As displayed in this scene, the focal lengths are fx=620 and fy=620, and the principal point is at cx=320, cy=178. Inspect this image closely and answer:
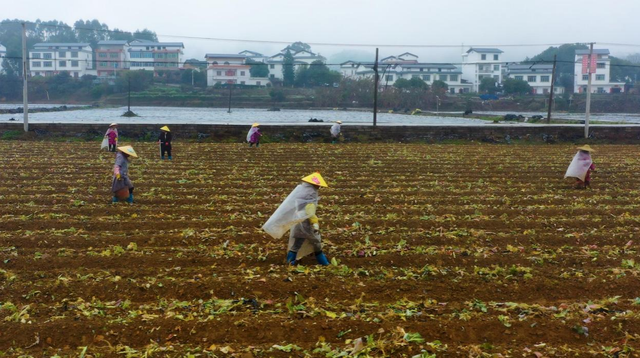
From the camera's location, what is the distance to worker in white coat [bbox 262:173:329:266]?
25.0 feet

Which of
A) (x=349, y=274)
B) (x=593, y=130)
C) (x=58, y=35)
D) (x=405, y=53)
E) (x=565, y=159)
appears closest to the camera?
(x=349, y=274)

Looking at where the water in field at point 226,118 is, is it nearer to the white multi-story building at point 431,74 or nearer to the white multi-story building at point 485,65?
the white multi-story building at point 431,74

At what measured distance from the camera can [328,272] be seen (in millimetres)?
7477

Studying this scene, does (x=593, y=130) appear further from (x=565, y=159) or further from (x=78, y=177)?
(x=78, y=177)

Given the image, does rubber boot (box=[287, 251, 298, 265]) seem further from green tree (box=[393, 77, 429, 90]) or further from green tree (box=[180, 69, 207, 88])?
green tree (box=[180, 69, 207, 88])

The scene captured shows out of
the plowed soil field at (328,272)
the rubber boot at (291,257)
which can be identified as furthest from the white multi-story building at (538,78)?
the rubber boot at (291,257)

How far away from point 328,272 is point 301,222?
697 mm

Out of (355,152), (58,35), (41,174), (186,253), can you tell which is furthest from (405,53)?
(186,253)

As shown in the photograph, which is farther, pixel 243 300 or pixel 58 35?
pixel 58 35

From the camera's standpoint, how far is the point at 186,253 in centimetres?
828

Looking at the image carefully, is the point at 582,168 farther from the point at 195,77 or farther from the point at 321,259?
the point at 195,77

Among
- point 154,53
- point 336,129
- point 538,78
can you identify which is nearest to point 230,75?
point 154,53

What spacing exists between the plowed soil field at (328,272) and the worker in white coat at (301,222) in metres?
0.34

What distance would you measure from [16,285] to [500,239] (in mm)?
6485
